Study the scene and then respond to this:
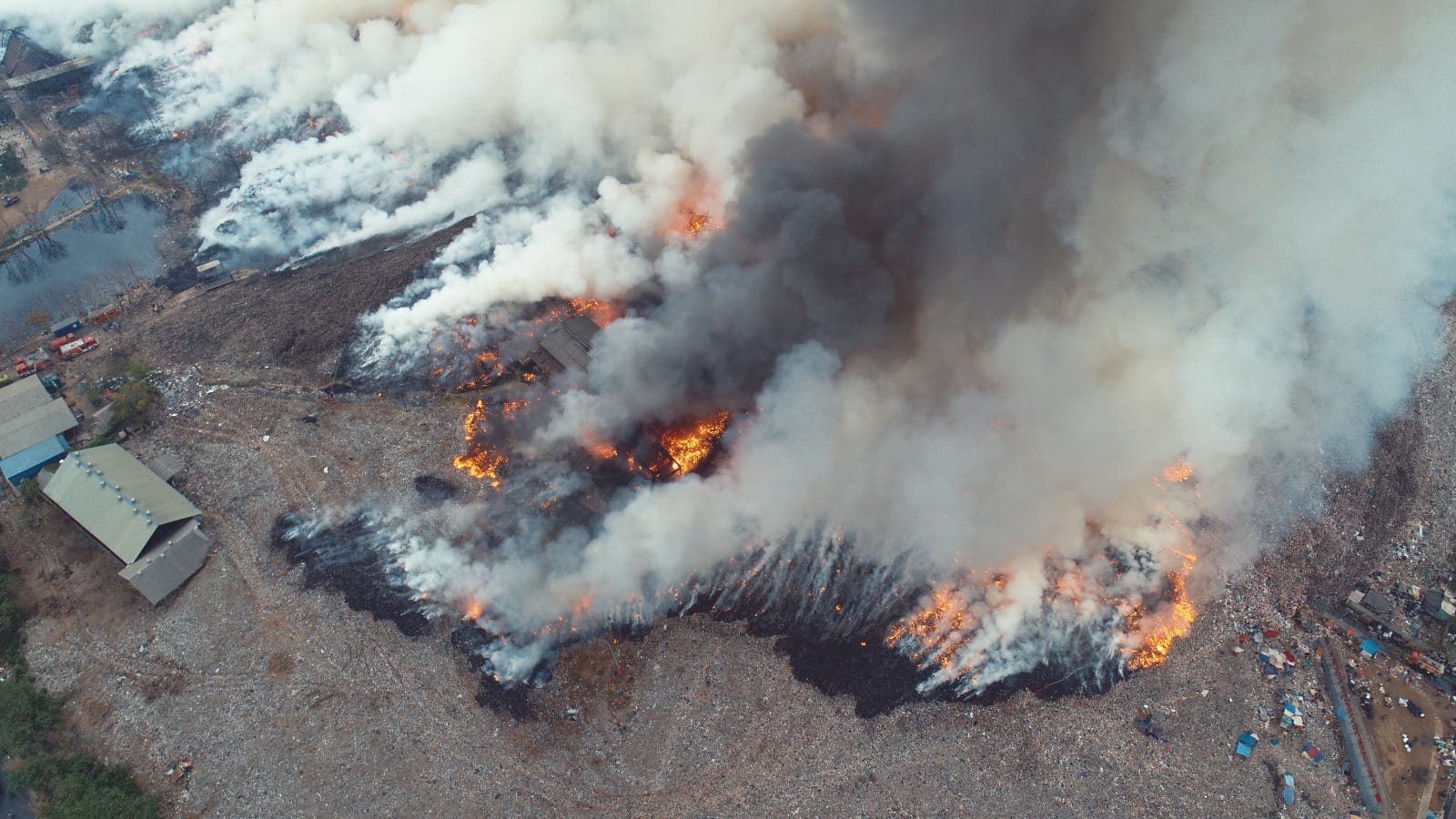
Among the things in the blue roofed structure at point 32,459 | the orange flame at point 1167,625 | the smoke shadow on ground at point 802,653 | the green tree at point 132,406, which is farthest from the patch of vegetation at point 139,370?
the orange flame at point 1167,625

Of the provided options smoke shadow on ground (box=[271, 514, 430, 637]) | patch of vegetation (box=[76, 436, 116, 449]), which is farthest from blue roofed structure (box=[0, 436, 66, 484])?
smoke shadow on ground (box=[271, 514, 430, 637])

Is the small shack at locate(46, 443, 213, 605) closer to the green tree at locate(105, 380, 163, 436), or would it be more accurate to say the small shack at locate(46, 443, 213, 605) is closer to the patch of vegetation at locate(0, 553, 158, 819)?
the green tree at locate(105, 380, 163, 436)

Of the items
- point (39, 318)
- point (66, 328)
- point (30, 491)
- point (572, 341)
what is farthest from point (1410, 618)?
point (39, 318)

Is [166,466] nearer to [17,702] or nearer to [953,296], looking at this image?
[17,702]

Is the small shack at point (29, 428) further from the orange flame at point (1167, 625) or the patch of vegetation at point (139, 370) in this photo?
the orange flame at point (1167, 625)

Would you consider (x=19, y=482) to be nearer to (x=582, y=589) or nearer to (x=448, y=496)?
(x=448, y=496)
